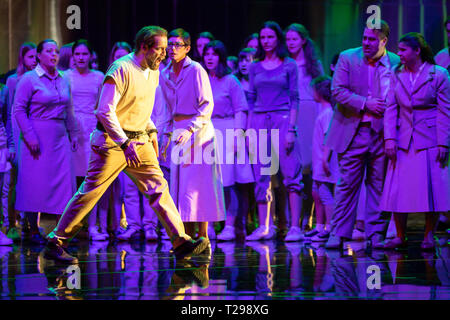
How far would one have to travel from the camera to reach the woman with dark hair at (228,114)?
22.6 feet

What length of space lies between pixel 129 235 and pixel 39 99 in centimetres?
154

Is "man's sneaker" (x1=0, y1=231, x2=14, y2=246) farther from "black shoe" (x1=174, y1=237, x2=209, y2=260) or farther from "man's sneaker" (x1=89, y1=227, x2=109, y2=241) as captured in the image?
"black shoe" (x1=174, y1=237, x2=209, y2=260)

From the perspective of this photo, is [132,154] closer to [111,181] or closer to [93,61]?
[111,181]

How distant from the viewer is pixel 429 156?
5.90 metres

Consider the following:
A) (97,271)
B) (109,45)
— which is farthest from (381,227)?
(109,45)

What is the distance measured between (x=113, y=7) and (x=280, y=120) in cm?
325

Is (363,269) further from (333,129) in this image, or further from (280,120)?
(280,120)

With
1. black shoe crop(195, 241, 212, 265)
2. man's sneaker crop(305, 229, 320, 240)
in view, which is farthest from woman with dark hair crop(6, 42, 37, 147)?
man's sneaker crop(305, 229, 320, 240)

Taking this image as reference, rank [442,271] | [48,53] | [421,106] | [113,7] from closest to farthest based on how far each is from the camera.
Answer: [442,271] → [421,106] → [48,53] → [113,7]

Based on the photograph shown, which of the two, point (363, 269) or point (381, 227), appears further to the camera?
point (381, 227)

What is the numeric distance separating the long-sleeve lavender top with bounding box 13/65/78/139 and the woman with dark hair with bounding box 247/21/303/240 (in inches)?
71.9

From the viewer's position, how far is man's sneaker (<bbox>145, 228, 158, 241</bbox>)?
6777 mm

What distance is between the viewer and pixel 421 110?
591 centimetres

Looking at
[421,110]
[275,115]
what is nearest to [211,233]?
[275,115]
